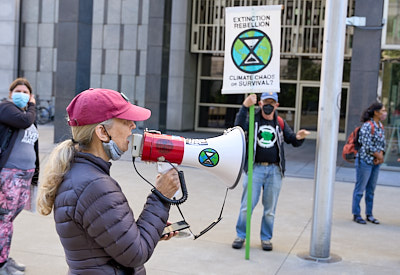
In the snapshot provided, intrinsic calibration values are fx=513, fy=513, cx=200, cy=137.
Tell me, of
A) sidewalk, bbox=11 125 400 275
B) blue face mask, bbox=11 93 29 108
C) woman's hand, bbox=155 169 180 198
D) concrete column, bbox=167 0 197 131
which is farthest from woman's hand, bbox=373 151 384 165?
concrete column, bbox=167 0 197 131

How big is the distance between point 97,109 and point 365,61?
12510 mm

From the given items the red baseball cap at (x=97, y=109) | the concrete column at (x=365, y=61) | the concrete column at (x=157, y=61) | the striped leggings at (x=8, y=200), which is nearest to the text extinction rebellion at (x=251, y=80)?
the striped leggings at (x=8, y=200)

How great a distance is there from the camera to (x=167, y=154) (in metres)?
2.55

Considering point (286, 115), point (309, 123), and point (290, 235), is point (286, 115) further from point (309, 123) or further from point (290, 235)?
point (290, 235)

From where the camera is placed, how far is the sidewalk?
568cm

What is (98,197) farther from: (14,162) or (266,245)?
(266,245)

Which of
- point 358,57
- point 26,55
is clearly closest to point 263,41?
point 358,57

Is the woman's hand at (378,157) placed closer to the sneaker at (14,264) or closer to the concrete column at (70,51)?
the sneaker at (14,264)

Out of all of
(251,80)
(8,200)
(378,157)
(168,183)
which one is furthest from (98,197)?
(378,157)

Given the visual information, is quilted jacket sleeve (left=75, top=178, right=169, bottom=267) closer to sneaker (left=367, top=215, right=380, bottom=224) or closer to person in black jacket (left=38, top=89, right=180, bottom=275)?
person in black jacket (left=38, top=89, right=180, bottom=275)

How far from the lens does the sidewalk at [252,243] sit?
5.68m

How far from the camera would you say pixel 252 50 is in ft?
19.3

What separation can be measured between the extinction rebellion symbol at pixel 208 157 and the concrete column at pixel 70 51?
13.7 m

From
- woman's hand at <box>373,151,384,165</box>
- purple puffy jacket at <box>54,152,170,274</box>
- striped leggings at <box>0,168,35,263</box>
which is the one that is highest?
purple puffy jacket at <box>54,152,170,274</box>
